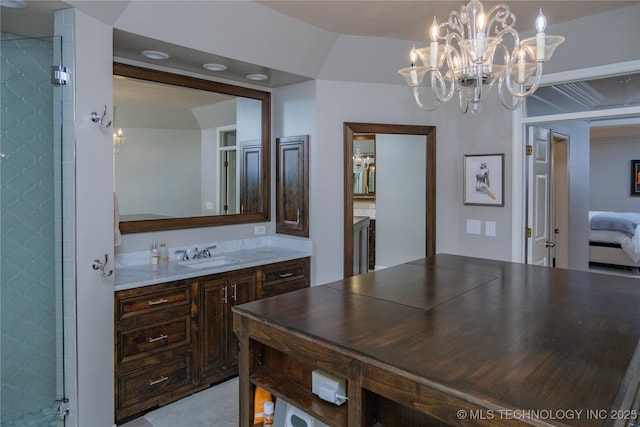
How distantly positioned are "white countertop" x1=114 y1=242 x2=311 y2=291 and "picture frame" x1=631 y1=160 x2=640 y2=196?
8.84m

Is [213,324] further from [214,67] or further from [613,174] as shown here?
[613,174]

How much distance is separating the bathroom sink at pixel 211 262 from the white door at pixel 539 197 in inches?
101

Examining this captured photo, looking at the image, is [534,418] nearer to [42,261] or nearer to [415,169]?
[42,261]

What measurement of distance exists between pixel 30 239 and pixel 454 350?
250cm

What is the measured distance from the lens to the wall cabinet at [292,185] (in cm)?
372

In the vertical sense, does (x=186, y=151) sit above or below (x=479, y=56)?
below

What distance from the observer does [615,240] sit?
6.84m

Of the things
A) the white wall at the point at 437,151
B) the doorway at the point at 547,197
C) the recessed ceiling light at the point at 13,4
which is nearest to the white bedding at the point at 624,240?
the doorway at the point at 547,197

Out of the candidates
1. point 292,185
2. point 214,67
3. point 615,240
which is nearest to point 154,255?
point 292,185

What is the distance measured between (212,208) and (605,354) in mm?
2984

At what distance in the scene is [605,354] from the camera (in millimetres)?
1304

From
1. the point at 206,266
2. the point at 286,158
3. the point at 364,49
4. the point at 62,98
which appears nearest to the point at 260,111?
the point at 286,158

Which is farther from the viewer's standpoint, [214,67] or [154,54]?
[214,67]

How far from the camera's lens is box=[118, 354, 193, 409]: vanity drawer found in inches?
101
